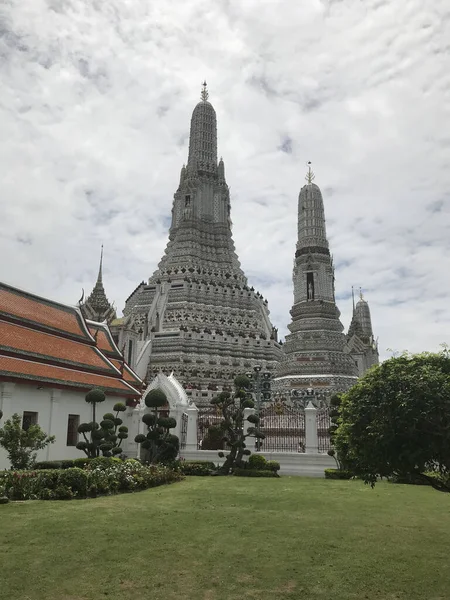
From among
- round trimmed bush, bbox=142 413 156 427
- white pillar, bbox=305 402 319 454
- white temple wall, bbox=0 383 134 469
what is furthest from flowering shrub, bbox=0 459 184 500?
white pillar, bbox=305 402 319 454

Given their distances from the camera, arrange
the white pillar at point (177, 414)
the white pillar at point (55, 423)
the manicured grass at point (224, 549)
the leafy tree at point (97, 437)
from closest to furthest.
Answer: the manicured grass at point (224, 549) < the leafy tree at point (97, 437) < the white pillar at point (55, 423) < the white pillar at point (177, 414)

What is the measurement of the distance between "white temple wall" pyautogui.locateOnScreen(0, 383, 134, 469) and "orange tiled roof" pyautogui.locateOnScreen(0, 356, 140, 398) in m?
0.49

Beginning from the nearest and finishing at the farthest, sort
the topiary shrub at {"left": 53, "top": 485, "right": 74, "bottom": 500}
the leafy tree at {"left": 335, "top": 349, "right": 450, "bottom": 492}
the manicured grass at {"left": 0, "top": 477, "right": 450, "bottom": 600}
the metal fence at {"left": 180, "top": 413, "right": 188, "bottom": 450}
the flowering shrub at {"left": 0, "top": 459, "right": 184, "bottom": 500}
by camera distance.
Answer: the manicured grass at {"left": 0, "top": 477, "right": 450, "bottom": 600}, the leafy tree at {"left": 335, "top": 349, "right": 450, "bottom": 492}, the flowering shrub at {"left": 0, "top": 459, "right": 184, "bottom": 500}, the topiary shrub at {"left": 53, "top": 485, "right": 74, "bottom": 500}, the metal fence at {"left": 180, "top": 413, "right": 188, "bottom": 450}

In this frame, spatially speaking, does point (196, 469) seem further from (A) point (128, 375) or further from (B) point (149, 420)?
(A) point (128, 375)

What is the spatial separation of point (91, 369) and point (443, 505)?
16.4 meters

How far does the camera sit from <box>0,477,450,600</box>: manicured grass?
7160mm

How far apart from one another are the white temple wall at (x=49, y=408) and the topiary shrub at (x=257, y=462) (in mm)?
7303

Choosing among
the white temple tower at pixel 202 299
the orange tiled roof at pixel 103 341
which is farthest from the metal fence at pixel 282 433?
the white temple tower at pixel 202 299

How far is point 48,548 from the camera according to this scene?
345 inches

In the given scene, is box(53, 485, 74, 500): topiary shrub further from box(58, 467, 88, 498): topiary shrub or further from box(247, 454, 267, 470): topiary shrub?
box(247, 454, 267, 470): topiary shrub

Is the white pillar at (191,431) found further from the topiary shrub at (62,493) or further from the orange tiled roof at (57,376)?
the topiary shrub at (62,493)

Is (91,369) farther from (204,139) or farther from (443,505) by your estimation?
(204,139)

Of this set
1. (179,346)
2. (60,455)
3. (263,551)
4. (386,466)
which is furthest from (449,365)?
(179,346)

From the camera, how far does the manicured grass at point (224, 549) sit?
7160 millimetres
